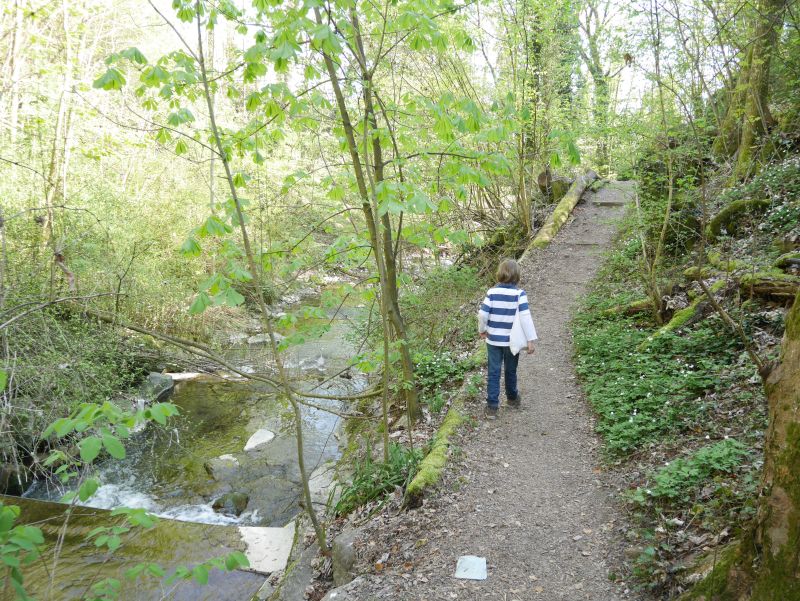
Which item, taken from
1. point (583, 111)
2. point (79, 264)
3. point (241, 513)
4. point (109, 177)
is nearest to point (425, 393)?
point (241, 513)

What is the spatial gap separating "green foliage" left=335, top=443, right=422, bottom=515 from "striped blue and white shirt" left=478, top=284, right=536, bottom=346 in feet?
5.21

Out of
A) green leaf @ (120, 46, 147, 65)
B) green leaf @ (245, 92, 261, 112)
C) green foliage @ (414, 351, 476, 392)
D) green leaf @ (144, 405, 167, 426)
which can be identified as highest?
green leaf @ (120, 46, 147, 65)

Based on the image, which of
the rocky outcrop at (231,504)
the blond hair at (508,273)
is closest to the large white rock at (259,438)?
the rocky outcrop at (231,504)

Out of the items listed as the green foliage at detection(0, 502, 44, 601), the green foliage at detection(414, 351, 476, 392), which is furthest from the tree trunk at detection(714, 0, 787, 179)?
the green foliage at detection(0, 502, 44, 601)

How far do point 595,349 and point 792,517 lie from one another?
17.0ft

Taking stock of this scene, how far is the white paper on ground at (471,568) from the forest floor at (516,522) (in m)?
0.05

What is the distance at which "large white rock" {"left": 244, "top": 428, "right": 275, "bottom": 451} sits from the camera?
9222 millimetres

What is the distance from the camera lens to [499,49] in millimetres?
11844

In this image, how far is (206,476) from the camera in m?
8.23

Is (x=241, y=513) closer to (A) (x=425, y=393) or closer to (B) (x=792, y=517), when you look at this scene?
(A) (x=425, y=393)

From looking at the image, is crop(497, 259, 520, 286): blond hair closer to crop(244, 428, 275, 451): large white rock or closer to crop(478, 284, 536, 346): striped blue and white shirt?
crop(478, 284, 536, 346): striped blue and white shirt

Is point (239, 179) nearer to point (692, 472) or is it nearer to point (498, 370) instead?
point (498, 370)

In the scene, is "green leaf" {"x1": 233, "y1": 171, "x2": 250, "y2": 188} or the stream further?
the stream

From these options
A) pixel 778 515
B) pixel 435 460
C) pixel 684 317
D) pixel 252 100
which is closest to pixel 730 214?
pixel 684 317
